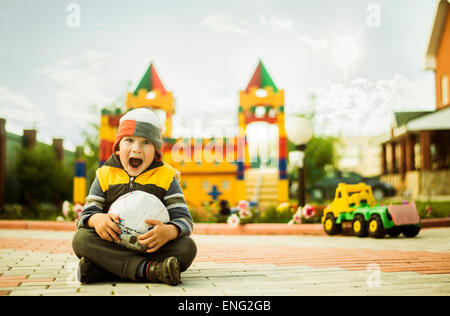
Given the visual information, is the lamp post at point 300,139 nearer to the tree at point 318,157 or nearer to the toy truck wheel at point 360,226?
the toy truck wheel at point 360,226

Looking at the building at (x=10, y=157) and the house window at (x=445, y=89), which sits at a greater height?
the house window at (x=445, y=89)

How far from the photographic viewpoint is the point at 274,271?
330 cm

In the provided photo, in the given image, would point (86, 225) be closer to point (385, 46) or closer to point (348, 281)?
point (348, 281)

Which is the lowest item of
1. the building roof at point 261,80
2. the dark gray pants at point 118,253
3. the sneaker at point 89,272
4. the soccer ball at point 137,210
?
the sneaker at point 89,272

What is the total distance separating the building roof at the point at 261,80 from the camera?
10.9m

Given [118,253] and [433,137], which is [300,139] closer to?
[118,253]

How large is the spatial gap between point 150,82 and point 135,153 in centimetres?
902

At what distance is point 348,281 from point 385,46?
9.05 ft

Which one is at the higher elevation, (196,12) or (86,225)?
(196,12)

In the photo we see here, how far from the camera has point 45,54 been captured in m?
3.80

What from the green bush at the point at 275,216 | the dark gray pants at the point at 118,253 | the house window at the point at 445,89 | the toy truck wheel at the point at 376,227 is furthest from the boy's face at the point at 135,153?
the house window at the point at 445,89

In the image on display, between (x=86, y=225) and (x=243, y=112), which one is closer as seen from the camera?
(x=86, y=225)

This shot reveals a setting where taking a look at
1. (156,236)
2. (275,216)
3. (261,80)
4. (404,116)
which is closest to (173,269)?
(156,236)
